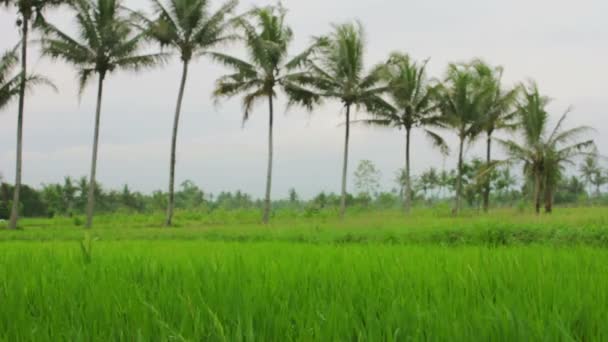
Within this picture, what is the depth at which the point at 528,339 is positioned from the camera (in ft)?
3.01

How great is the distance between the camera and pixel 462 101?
2081cm

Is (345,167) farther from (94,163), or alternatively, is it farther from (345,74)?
(94,163)

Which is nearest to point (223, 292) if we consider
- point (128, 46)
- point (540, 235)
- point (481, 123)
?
point (540, 235)

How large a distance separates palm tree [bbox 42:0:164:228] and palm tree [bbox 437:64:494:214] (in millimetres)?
12789

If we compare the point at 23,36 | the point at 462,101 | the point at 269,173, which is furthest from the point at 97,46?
the point at 462,101

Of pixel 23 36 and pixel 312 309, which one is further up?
pixel 23 36

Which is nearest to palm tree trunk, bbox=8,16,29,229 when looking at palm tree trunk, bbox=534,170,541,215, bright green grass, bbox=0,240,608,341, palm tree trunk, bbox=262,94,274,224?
palm tree trunk, bbox=262,94,274,224

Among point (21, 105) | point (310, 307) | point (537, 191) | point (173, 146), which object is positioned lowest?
point (310, 307)

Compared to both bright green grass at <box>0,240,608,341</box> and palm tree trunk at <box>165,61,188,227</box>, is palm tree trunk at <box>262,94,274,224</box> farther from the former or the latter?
bright green grass at <box>0,240,608,341</box>

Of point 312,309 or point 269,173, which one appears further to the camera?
point 269,173

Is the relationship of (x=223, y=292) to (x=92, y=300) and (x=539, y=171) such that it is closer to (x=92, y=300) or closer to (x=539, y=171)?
(x=92, y=300)

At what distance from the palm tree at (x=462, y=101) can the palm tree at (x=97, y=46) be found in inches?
504

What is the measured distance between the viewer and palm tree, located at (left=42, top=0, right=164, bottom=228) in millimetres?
16094

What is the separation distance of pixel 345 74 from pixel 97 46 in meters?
9.58
